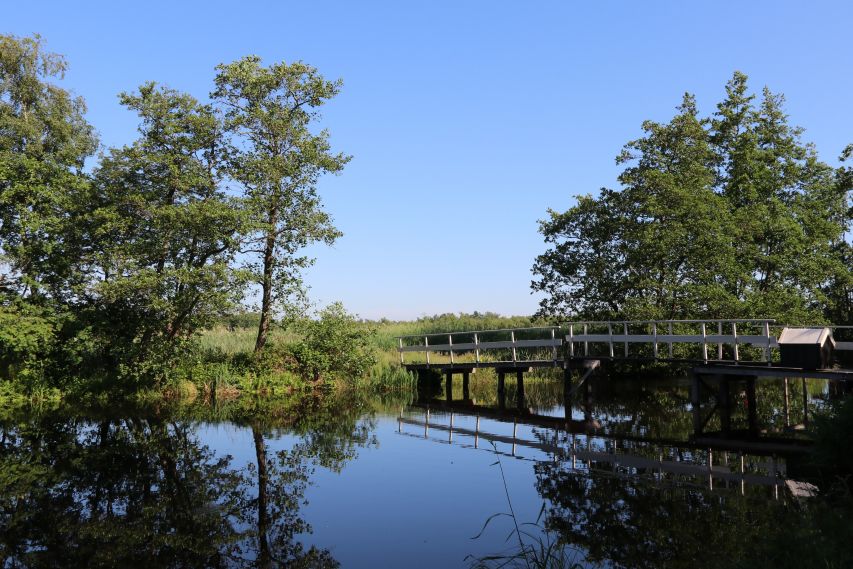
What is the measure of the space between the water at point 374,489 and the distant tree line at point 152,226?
16.6 feet

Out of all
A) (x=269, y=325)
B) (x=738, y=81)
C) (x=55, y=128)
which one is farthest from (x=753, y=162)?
(x=55, y=128)

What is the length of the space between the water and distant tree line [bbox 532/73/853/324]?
28.5 feet

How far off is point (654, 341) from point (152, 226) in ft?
69.1

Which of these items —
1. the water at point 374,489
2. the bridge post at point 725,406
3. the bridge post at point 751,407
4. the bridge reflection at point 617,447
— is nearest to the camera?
the water at point 374,489

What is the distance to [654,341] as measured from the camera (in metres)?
23.9

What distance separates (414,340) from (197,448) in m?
27.4

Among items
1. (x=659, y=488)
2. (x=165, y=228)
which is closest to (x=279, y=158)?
(x=165, y=228)

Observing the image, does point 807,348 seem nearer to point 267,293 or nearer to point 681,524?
point 681,524

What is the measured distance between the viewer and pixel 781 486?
13930mm

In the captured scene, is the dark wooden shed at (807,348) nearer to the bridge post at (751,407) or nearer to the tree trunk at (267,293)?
the bridge post at (751,407)

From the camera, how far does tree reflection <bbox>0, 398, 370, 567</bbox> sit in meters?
10.3

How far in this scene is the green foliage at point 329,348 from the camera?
33156mm

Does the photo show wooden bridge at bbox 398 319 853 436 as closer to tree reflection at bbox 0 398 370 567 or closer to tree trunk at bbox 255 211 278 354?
tree trunk at bbox 255 211 278 354

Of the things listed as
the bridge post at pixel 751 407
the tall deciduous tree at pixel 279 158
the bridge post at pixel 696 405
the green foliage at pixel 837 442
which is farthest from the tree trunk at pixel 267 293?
the green foliage at pixel 837 442
